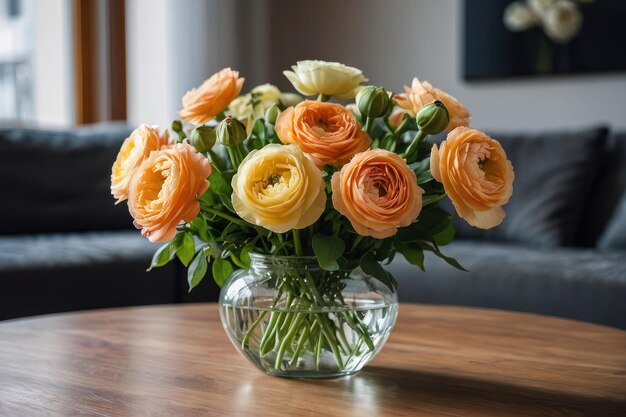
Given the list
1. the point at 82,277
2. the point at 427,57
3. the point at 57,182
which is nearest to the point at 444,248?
the point at 82,277

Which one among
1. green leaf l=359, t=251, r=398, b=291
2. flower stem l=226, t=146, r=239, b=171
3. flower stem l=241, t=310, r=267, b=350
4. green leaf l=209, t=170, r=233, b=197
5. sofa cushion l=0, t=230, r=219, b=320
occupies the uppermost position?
flower stem l=226, t=146, r=239, b=171

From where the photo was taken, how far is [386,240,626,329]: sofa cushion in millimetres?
2033

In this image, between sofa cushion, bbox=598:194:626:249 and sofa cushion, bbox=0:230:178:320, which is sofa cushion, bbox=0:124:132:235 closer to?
sofa cushion, bbox=0:230:178:320

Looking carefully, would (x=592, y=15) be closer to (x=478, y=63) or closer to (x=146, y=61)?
(x=478, y=63)

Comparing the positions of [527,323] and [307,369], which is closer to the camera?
[307,369]

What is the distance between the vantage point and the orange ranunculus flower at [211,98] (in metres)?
1.01

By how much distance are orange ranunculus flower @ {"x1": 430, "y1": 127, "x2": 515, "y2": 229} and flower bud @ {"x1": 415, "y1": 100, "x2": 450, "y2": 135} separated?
0.10 ft

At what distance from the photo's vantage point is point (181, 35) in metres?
3.92

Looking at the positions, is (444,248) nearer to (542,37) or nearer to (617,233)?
(617,233)

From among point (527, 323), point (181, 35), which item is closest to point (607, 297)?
point (527, 323)

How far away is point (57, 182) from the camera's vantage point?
9.14 feet

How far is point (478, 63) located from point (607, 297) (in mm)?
1835

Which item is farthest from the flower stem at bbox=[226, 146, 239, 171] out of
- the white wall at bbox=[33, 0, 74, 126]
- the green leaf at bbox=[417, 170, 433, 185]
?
the white wall at bbox=[33, 0, 74, 126]

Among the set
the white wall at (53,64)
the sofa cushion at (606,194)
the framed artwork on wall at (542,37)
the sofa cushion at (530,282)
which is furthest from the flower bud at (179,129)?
the white wall at (53,64)
